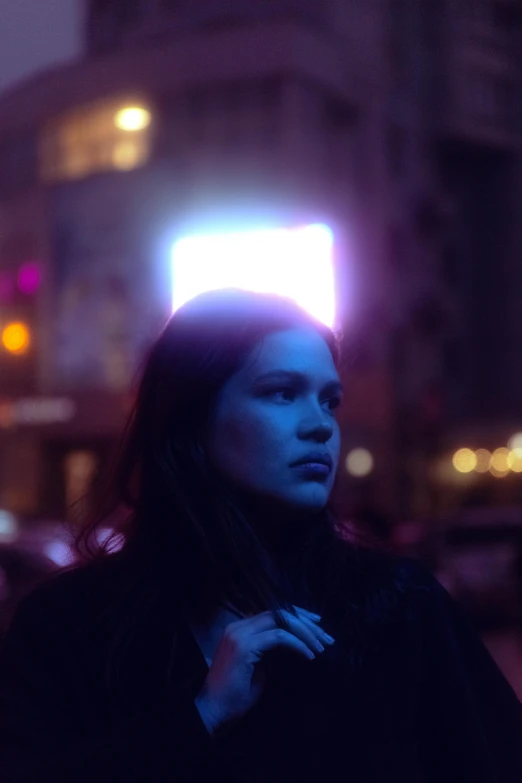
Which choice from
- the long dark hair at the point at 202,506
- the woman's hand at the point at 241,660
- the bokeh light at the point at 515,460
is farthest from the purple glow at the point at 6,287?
the woman's hand at the point at 241,660

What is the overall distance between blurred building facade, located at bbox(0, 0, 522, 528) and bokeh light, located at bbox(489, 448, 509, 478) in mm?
701

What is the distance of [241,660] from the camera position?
124 centimetres

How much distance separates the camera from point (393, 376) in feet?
80.1

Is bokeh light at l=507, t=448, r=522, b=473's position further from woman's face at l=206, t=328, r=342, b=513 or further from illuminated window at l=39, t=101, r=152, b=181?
woman's face at l=206, t=328, r=342, b=513

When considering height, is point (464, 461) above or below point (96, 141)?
below

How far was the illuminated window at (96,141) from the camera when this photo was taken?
23.7m

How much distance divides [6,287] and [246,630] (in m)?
23.8

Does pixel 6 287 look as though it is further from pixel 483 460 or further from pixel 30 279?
pixel 483 460

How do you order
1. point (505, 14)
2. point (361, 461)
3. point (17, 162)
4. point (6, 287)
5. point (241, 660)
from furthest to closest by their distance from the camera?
point (505, 14) < point (17, 162) < point (6, 287) < point (361, 461) < point (241, 660)

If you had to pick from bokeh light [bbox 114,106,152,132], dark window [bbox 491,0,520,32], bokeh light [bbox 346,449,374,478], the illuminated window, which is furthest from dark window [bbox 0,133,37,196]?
dark window [bbox 491,0,520,32]

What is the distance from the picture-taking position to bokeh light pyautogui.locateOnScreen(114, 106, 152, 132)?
23.6 metres

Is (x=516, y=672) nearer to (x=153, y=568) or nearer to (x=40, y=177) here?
(x=153, y=568)

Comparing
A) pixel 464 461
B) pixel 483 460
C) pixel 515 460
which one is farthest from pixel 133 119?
pixel 515 460

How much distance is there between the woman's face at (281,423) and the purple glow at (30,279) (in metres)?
22.9
